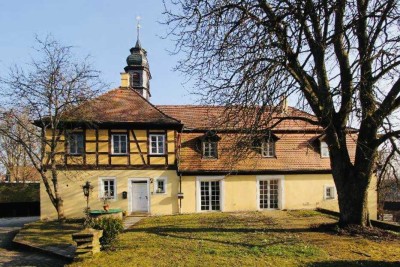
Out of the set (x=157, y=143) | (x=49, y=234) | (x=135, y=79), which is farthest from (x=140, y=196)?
(x=135, y=79)

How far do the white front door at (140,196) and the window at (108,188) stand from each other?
1.07m

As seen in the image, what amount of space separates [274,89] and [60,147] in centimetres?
1359

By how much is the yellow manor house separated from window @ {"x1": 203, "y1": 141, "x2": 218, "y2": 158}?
59 mm

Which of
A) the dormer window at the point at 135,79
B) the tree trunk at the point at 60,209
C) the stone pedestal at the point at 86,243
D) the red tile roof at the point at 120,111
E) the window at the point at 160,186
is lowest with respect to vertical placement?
the tree trunk at the point at 60,209

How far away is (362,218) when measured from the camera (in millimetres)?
11039

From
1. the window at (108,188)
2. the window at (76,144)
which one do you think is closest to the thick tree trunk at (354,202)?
the window at (108,188)

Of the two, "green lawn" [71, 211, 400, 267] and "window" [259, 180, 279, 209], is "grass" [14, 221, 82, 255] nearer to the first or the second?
"green lawn" [71, 211, 400, 267]

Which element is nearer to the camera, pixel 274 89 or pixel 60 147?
pixel 274 89

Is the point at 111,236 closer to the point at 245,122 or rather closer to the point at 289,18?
the point at 245,122

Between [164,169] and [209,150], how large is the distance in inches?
116

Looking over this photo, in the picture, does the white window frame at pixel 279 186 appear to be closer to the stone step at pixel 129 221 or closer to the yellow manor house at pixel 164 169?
the yellow manor house at pixel 164 169

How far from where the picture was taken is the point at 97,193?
1850 cm

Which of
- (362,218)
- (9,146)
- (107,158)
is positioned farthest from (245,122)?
(9,146)

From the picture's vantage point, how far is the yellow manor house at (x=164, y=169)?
1850cm
